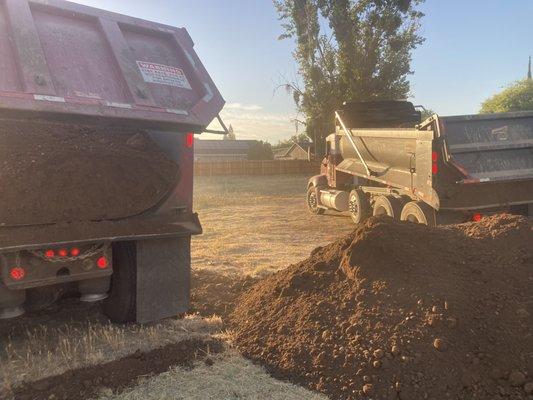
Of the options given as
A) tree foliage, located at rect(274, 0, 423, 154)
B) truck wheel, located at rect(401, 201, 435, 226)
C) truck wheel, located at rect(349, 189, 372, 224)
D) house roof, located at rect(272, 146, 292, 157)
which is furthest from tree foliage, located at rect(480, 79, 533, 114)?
truck wheel, located at rect(401, 201, 435, 226)

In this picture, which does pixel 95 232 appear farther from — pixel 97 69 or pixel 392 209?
pixel 392 209

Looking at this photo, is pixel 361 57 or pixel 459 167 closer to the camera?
pixel 459 167

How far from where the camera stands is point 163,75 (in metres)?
4.26

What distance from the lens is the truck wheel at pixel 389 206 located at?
917 cm

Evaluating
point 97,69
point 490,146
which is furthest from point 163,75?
point 490,146

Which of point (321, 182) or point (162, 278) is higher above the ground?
point (321, 182)

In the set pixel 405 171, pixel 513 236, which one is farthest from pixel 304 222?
pixel 513 236

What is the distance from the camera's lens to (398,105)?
39.7 ft

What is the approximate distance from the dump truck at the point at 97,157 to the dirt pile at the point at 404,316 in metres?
1.05

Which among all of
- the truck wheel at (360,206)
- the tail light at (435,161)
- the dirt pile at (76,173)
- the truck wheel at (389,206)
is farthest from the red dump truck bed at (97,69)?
the truck wheel at (360,206)

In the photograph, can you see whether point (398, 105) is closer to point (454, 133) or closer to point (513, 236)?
→ point (454, 133)

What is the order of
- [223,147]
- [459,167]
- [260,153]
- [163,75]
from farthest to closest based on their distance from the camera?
[223,147]
[260,153]
[459,167]
[163,75]

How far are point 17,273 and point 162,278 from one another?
1160mm

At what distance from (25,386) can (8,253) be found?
86 centimetres
